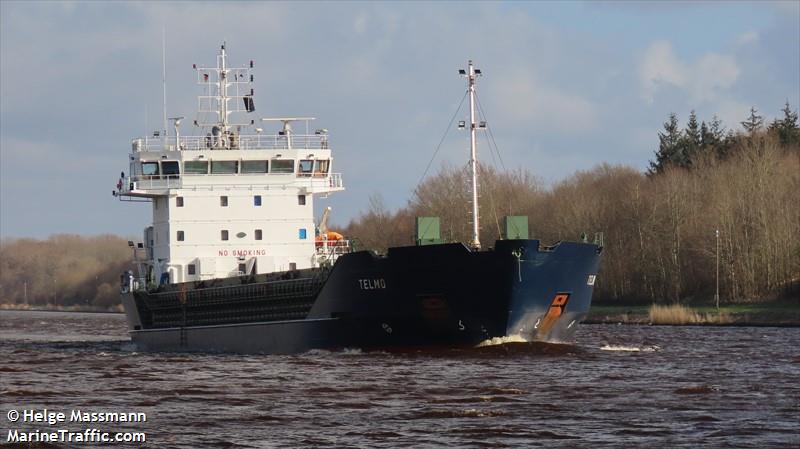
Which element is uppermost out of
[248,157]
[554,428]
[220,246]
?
[248,157]

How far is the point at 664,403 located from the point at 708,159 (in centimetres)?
6280

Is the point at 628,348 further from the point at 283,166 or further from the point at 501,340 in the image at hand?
the point at 283,166

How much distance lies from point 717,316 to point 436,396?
39.2 meters

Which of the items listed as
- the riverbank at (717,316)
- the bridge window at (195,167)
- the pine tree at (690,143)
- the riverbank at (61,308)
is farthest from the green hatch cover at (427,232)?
the riverbank at (61,308)

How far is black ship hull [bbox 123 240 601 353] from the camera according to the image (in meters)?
39.0

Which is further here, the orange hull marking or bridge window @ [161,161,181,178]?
bridge window @ [161,161,181,178]

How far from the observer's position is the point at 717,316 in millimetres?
67312

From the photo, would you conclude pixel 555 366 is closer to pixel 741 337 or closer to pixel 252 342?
pixel 252 342

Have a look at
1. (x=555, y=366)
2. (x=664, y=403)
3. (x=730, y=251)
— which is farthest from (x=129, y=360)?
(x=730, y=251)

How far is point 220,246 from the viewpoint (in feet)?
165

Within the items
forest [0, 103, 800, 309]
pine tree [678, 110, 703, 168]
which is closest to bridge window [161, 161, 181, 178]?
forest [0, 103, 800, 309]

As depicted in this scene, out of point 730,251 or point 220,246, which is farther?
point 730,251

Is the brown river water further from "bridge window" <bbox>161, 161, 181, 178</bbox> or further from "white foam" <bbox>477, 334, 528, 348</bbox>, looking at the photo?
"bridge window" <bbox>161, 161, 181, 178</bbox>

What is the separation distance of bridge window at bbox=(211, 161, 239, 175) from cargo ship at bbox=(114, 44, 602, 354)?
0.04 meters
